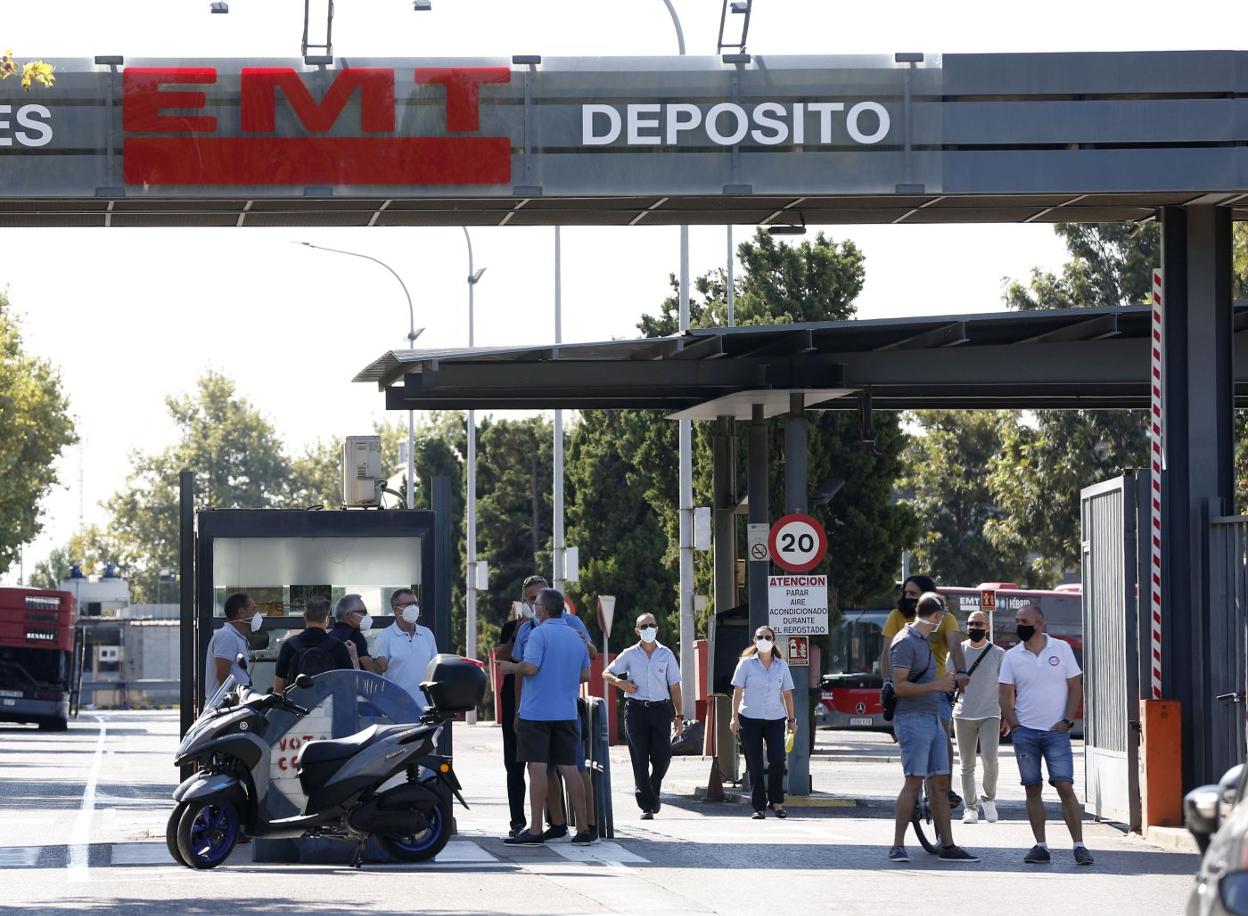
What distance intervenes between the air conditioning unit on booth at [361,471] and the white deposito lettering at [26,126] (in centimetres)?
453

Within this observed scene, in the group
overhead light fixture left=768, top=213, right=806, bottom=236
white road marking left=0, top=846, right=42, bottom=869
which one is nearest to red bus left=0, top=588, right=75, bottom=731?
white road marking left=0, top=846, right=42, bottom=869

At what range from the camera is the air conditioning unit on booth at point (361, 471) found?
19.9 meters

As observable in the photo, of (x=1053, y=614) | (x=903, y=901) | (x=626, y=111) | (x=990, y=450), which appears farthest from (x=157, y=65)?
(x=990, y=450)

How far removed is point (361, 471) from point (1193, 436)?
7053mm

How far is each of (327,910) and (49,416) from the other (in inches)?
2250

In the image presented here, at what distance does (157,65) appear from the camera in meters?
16.5

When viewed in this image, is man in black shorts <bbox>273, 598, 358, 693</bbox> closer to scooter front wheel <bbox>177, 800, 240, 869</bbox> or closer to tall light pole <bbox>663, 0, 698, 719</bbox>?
scooter front wheel <bbox>177, 800, 240, 869</bbox>

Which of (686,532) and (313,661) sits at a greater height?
(686,532)

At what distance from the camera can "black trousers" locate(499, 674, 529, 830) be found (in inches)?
658

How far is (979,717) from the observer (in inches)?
762

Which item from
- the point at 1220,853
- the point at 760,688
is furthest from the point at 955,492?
the point at 1220,853

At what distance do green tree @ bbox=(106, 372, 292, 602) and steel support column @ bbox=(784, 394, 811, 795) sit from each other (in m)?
107

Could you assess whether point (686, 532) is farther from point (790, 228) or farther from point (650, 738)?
point (790, 228)

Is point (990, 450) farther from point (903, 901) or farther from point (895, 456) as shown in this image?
point (903, 901)
